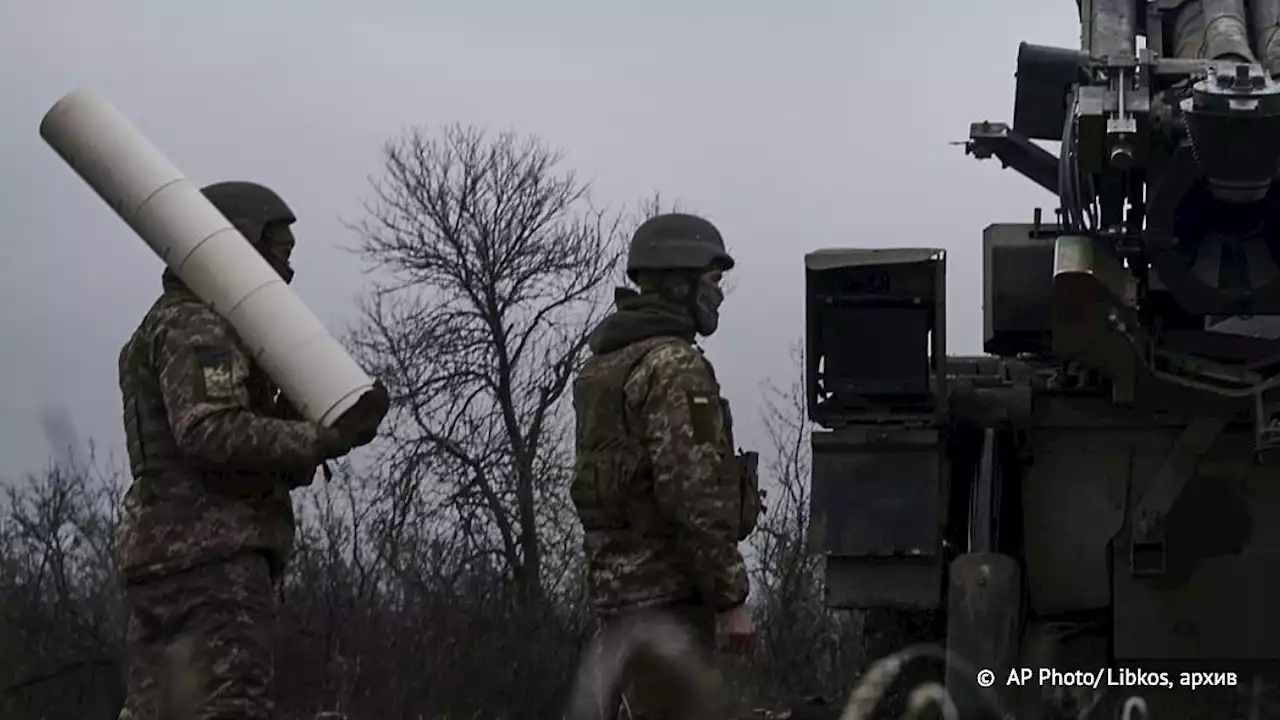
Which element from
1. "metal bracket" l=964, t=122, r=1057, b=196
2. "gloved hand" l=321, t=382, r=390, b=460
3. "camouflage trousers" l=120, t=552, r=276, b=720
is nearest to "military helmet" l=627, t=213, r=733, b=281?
"gloved hand" l=321, t=382, r=390, b=460

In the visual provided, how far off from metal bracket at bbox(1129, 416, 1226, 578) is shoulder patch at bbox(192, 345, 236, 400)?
138 inches

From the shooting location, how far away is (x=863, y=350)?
25.1 feet

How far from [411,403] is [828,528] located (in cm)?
841

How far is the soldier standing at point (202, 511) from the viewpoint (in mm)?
4996

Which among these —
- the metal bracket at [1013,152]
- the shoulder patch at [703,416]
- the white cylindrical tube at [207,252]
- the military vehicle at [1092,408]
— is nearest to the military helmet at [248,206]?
the white cylindrical tube at [207,252]

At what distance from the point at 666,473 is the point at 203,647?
4.02ft

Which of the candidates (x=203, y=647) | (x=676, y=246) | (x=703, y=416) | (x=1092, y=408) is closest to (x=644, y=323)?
(x=676, y=246)

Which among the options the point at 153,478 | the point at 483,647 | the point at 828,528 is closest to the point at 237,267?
the point at 153,478

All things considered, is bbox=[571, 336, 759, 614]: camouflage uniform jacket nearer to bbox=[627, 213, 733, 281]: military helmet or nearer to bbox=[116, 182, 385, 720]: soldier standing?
bbox=[627, 213, 733, 281]: military helmet

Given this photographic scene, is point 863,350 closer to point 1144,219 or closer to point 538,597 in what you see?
point 1144,219

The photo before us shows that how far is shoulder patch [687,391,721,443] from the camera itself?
5.39 metres

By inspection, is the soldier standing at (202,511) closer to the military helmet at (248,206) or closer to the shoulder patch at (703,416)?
the military helmet at (248,206)

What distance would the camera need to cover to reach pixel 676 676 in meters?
5.41

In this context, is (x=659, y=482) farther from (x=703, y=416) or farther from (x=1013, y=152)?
(x=1013, y=152)
